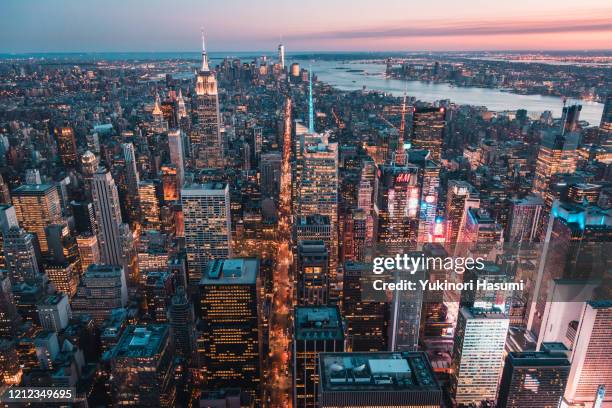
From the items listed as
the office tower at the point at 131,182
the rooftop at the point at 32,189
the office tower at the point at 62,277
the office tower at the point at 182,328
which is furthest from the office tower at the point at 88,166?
the office tower at the point at 182,328

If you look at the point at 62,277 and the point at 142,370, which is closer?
the point at 142,370

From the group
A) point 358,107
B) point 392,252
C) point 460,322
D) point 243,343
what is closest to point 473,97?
point 358,107

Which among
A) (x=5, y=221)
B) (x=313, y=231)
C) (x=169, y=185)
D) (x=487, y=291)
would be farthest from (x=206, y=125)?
(x=487, y=291)

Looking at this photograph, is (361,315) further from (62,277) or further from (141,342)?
(62,277)

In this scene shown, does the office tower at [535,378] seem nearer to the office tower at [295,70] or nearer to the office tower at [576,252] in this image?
the office tower at [576,252]

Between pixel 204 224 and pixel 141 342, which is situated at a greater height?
pixel 204 224

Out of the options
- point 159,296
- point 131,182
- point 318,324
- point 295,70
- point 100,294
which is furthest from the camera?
point 295,70

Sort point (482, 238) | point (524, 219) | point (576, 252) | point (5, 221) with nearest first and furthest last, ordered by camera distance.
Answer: point (576, 252), point (482, 238), point (5, 221), point (524, 219)

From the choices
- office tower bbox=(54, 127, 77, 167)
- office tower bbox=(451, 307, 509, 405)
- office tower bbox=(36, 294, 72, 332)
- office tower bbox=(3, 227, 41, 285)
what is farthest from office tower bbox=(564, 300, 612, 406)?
office tower bbox=(54, 127, 77, 167)
